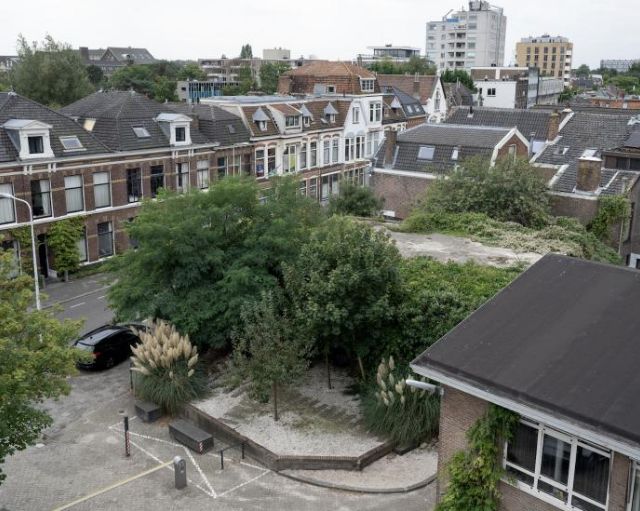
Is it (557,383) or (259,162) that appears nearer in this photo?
(557,383)

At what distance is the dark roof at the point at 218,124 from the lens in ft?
147

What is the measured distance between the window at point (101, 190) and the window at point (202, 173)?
6.81m

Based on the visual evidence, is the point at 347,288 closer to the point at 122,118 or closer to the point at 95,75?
the point at 122,118

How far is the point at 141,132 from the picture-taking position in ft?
132

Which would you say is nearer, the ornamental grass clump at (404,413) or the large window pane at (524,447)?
the large window pane at (524,447)

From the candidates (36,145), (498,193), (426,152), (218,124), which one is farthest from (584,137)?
(36,145)

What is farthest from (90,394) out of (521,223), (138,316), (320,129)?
(320,129)

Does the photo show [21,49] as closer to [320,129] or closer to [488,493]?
[320,129]

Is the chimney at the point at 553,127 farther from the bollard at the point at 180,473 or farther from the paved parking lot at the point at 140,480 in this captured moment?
the bollard at the point at 180,473

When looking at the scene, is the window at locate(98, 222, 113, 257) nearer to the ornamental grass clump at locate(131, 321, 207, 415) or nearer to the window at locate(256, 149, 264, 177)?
the window at locate(256, 149, 264, 177)

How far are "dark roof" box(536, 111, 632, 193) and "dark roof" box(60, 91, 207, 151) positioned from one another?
21.4 metres

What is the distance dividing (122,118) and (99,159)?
3566mm

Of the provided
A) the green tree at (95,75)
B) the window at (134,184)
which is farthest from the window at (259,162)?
the green tree at (95,75)

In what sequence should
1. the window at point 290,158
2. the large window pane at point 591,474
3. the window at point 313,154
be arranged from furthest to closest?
the window at point 313,154 < the window at point 290,158 < the large window pane at point 591,474
